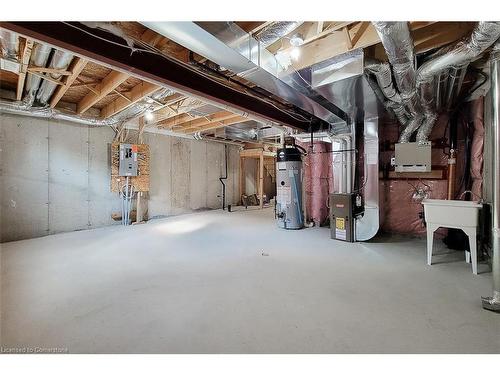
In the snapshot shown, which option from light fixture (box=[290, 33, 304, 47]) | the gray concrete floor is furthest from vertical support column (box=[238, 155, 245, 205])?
light fixture (box=[290, 33, 304, 47])

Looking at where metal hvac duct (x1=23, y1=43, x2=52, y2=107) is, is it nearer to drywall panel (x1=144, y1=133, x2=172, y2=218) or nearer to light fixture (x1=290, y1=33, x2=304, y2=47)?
light fixture (x1=290, y1=33, x2=304, y2=47)

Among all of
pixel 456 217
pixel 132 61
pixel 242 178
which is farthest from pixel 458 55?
pixel 242 178

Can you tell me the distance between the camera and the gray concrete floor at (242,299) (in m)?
1.41

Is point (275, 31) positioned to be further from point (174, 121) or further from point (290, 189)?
point (174, 121)

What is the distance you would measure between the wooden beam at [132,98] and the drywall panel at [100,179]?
500mm

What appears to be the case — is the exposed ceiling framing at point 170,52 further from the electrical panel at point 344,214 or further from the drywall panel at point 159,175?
the drywall panel at point 159,175

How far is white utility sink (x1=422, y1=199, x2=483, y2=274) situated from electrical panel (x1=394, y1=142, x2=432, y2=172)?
1.04 metres

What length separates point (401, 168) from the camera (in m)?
3.59

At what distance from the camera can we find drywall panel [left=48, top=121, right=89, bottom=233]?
13.5ft

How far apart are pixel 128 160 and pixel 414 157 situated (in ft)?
16.9

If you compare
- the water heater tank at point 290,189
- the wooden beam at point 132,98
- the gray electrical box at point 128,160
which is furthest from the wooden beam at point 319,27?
the gray electrical box at point 128,160

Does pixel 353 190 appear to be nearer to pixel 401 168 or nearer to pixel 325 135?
pixel 401 168

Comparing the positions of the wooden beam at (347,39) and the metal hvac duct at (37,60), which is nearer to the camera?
the wooden beam at (347,39)
